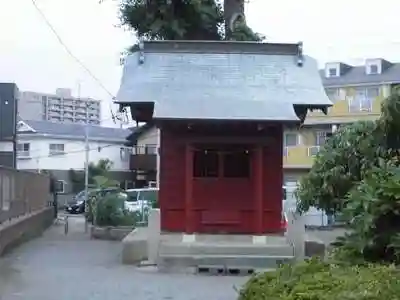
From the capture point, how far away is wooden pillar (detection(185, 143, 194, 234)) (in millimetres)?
18188

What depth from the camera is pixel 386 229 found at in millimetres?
7738

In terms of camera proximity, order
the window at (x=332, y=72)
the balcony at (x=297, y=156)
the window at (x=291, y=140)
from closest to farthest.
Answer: the balcony at (x=297, y=156) < the window at (x=291, y=140) < the window at (x=332, y=72)

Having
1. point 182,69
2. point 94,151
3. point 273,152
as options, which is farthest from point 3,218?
point 94,151

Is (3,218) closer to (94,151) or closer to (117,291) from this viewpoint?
(117,291)

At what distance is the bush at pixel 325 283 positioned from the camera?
577cm

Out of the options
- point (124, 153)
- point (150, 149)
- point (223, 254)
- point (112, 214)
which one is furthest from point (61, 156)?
point (223, 254)

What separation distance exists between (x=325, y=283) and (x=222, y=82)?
13.3 meters

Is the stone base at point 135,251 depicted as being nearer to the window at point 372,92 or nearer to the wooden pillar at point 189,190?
the wooden pillar at point 189,190

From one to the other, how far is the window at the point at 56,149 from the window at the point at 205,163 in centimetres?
4469

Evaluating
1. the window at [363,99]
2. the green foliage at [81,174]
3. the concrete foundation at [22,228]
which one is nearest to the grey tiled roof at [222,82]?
the concrete foundation at [22,228]

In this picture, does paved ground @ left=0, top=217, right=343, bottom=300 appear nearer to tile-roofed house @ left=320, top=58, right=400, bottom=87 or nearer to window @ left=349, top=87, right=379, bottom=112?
window @ left=349, top=87, right=379, bottom=112

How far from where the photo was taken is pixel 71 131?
6431 centimetres

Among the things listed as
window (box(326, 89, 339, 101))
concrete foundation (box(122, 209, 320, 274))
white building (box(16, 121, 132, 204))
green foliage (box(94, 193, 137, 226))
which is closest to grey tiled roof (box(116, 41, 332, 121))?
concrete foundation (box(122, 209, 320, 274))

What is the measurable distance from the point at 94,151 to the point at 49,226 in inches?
1180
